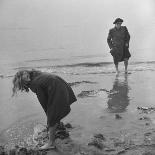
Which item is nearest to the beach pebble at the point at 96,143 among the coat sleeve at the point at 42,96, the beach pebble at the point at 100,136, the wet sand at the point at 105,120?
the wet sand at the point at 105,120

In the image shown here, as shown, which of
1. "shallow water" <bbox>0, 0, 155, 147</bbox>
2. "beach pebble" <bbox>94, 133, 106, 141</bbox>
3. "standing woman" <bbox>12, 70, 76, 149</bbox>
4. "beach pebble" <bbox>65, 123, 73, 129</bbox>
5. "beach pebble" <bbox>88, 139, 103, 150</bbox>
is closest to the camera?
"standing woman" <bbox>12, 70, 76, 149</bbox>

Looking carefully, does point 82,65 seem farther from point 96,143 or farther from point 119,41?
point 96,143

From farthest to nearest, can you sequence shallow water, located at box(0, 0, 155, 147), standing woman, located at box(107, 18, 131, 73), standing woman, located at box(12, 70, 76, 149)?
standing woman, located at box(107, 18, 131, 73), shallow water, located at box(0, 0, 155, 147), standing woman, located at box(12, 70, 76, 149)

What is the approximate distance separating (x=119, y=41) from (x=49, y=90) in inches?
251

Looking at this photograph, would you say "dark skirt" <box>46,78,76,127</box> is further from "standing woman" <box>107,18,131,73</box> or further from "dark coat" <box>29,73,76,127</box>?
"standing woman" <box>107,18,131,73</box>

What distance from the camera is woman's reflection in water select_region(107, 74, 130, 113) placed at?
8492mm

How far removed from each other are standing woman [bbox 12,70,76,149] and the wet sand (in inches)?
21.0

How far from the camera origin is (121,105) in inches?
341

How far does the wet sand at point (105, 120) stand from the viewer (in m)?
6.29

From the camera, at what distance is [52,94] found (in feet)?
20.0

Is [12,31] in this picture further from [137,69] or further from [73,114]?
[73,114]

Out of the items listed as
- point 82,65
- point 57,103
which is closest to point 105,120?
point 57,103

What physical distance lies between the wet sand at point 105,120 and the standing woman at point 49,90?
53 cm

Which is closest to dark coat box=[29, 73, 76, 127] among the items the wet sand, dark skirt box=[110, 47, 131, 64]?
the wet sand
